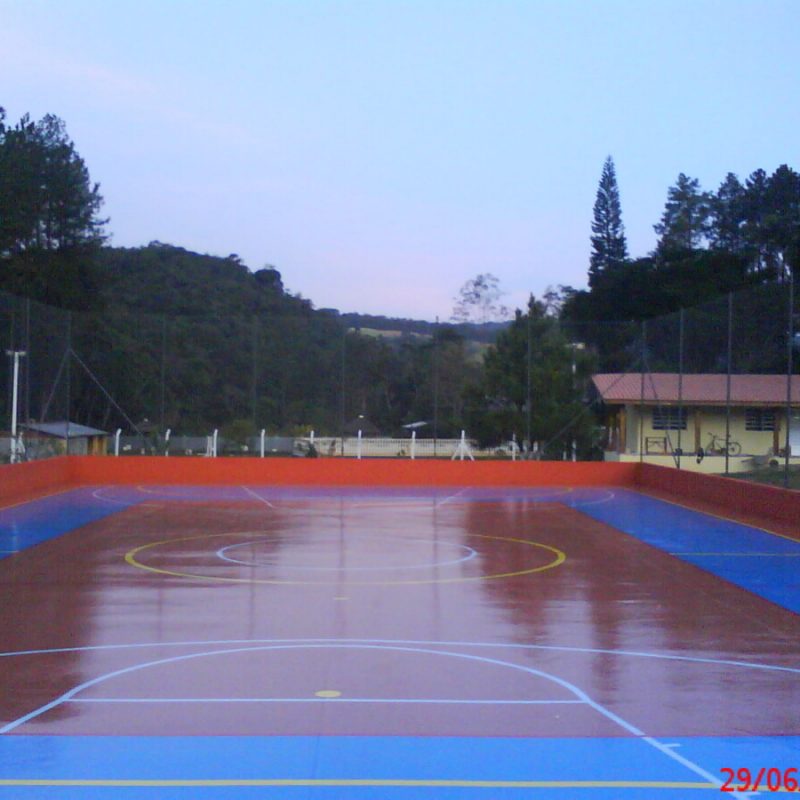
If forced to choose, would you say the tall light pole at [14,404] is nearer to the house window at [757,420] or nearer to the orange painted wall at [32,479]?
the orange painted wall at [32,479]

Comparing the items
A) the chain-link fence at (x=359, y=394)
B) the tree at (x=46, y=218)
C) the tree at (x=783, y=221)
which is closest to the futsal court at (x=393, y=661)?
the chain-link fence at (x=359, y=394)

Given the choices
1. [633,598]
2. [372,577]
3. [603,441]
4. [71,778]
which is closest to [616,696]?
[71,778]

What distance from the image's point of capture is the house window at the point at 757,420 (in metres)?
27.5

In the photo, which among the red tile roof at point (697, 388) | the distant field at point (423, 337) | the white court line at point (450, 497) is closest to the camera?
the white court line at point (450, 497)

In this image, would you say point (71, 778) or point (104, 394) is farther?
point (104, 394)

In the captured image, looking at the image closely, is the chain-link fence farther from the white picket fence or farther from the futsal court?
the futsal court

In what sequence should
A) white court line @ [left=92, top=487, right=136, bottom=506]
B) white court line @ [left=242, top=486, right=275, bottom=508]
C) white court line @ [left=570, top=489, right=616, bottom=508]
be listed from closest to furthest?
white court line @ [left=92, top=487, right=136, bottom=506] → white court line @ [left=242, top=486, right=275, bottom=508] → white court line @ [left=570, top=489, right=616, bottom=508]

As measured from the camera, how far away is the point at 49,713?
7105mm

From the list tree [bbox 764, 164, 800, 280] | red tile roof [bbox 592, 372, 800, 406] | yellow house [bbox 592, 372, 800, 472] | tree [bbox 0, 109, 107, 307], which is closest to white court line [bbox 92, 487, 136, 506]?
yellow house [bbox 592, 372, 800, 472]

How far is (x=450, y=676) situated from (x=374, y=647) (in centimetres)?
123

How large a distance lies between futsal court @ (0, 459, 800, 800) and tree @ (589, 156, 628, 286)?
54099mm

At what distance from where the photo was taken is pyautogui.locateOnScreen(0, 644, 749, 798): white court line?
6.16 metres

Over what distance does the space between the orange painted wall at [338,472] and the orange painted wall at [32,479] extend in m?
1.50

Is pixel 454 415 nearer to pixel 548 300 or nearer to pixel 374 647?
pixel 374 647
